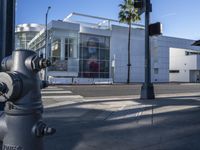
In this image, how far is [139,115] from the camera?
8.40 m

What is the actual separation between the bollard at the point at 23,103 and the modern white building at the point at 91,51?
33583 mm

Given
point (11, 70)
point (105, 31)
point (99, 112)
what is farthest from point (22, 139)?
point (105, 31)

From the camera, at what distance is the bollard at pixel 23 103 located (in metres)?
2.12

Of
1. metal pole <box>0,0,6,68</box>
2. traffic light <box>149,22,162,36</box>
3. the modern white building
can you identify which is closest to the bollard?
metal pole <box>0,0,6,68</box>

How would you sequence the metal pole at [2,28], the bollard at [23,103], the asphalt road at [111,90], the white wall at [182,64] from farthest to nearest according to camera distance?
the white wall at [182,64]
the asphalt road at [111,90]
the metal pole at [2,28]
the bollard at [23,103]

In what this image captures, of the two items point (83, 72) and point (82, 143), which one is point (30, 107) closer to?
point (82, 143)

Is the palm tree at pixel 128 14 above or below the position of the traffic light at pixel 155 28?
above

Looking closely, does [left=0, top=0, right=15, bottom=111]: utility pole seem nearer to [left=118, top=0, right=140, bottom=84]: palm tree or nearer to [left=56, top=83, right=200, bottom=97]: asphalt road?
[left=56, top=83, right=200, bottom=97]: asphalt road

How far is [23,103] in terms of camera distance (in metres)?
2.16

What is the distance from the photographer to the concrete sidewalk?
17.1 ft

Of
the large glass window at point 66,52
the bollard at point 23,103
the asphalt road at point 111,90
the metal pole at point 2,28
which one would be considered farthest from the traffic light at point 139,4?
the large glass window at point 66,52

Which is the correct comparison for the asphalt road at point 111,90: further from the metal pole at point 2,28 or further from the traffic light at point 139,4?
the metal pole at point 2,28

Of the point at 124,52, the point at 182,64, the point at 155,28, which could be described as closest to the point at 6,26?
the point at 155,28

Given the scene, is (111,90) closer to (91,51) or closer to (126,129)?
(126,129)
